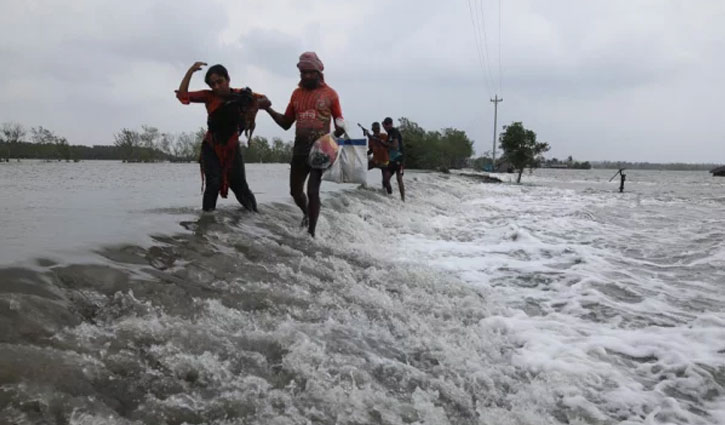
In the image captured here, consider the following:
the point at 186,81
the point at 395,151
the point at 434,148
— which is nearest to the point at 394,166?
the point at 395,151

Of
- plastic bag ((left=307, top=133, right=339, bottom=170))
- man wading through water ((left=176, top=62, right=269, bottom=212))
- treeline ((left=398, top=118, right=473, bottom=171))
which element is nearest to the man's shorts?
man wading through water ((left=176, top=62, right=269, bottom=212))

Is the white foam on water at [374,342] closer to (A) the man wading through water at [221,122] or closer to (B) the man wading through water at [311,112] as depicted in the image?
(A) the man wading through water at [221,122]

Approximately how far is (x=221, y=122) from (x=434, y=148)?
206 ft

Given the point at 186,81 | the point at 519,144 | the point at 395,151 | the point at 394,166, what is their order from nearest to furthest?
the point at 186,81, the point at 395,151, the point at 394,166, the point at 519,144

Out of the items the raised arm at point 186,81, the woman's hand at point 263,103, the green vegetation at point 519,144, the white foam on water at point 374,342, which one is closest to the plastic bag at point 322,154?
the woman's hand at point 263,103

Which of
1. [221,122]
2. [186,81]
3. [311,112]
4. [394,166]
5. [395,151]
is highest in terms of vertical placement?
[186,81]

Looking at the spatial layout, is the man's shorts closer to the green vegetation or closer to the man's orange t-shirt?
the man's orange t-shirt

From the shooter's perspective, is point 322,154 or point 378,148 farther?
point 378,148

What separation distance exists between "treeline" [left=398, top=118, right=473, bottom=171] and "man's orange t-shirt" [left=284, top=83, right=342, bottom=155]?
50.1m

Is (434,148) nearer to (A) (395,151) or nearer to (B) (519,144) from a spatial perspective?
(B) (519,144)

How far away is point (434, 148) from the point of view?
66.9 metres

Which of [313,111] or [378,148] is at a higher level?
[313,111]

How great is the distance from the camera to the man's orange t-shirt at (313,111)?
555 cm

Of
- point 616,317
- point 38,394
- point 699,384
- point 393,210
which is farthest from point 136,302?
point 393,210
